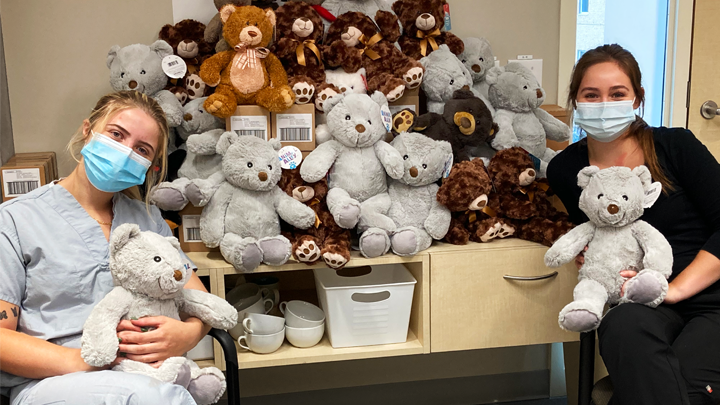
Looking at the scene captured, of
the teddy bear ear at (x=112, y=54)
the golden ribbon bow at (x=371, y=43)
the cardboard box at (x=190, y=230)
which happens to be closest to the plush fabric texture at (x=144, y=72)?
the teddy bear ear at (x=112, y=54)

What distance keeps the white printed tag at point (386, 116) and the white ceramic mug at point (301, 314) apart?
2.13ft

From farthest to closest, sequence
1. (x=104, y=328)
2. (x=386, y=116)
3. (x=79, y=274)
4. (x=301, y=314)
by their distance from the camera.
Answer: (x=301, y=314), (x=386, y=116), (x=79, y=274), (x=104, y=328)

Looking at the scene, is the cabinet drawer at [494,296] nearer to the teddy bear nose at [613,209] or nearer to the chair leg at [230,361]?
the teddy bear nose at [613,209]

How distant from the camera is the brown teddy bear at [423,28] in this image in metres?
2.14

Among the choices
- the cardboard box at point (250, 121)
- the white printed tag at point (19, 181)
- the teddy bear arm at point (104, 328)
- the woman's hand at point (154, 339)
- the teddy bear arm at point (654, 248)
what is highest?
the cardboard box at point (250, 121)

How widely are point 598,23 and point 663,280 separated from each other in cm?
138

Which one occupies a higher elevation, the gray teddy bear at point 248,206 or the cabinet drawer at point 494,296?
the gray teddy bear at point 248,206

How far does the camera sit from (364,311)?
6.42ft

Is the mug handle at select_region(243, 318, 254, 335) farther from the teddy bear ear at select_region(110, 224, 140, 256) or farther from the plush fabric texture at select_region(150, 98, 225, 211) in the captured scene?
the teddy bear ear at select_region(110, 224, 140, 256)

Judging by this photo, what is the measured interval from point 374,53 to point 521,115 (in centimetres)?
56

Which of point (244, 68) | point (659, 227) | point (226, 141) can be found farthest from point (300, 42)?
point (659, 227)

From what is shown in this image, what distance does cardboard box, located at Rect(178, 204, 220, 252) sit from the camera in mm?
1949

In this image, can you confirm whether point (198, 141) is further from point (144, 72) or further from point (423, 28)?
point (423, 28)

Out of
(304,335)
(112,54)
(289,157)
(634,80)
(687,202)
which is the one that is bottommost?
(304,335)
